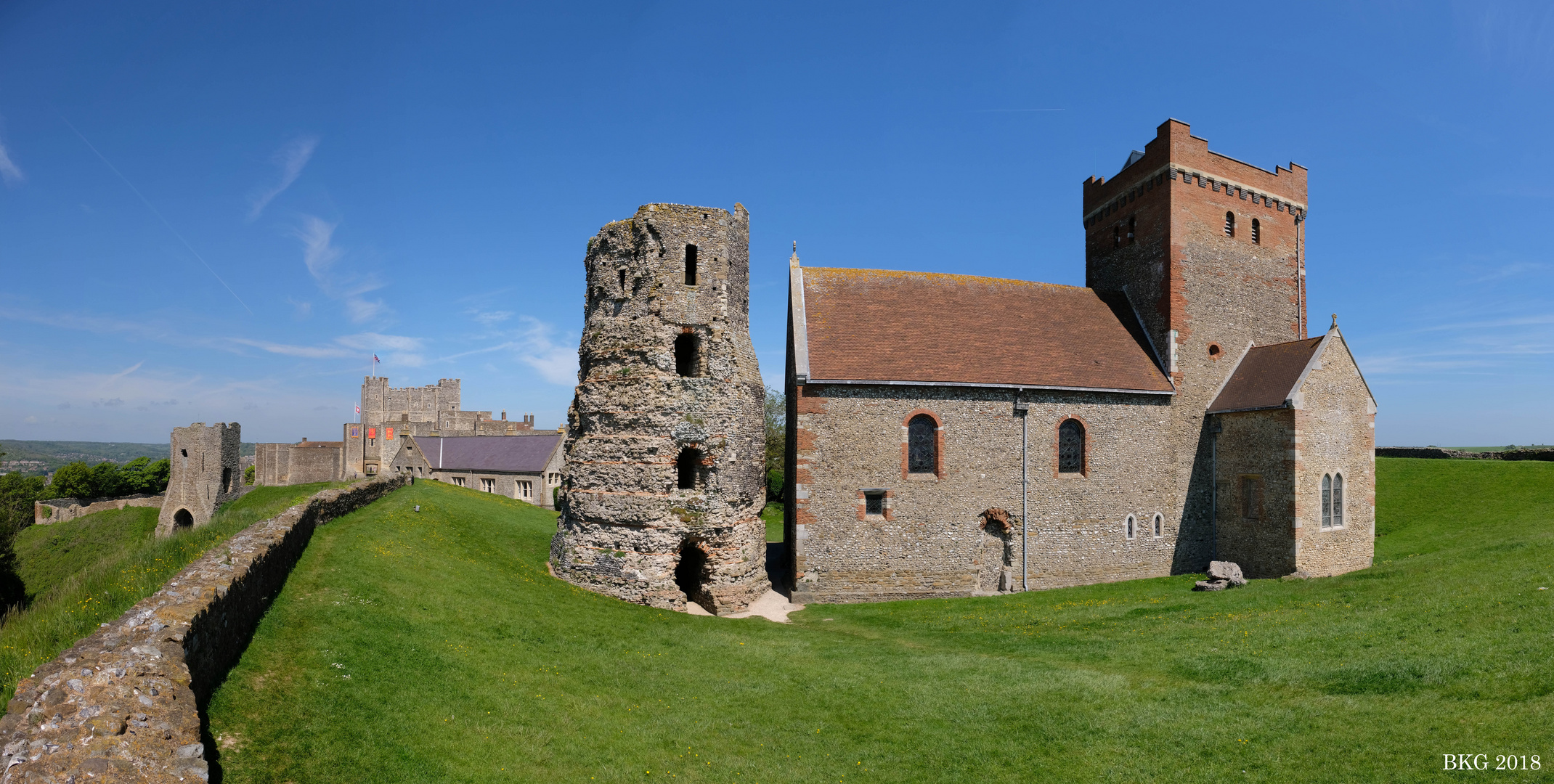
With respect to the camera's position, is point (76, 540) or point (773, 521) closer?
point (76, 540)

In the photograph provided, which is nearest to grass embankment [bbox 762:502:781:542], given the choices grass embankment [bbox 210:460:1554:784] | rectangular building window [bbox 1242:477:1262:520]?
rectangular building window [bbox 1242:477:1262:520]

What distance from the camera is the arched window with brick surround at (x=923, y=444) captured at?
2303cm

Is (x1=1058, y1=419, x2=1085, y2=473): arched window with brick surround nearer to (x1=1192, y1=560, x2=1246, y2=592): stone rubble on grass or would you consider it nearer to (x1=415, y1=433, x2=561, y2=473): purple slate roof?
(x1=1192, y1=560, x2=1246, y2=592): stone rubble on grass

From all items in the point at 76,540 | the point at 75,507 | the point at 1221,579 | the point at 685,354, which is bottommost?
the point at 76,540

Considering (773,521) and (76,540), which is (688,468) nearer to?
(773,521)

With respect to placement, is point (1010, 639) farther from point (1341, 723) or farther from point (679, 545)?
point (679, 545)

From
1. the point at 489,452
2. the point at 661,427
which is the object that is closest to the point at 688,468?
the point at 661,427

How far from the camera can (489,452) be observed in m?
53.4

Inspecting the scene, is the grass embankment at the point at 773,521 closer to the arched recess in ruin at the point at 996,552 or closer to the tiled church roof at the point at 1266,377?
the arched recess in ruin at the point at 996,552

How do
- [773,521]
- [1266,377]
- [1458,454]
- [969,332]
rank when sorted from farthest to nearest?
[773,521]
[1458,454]
[969,332]
[1266,377]

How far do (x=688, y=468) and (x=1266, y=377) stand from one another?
20.6 metres

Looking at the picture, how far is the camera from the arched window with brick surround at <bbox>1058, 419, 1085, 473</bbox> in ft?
79.3

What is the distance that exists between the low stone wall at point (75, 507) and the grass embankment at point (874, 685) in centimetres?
4953

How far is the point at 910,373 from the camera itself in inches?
907
